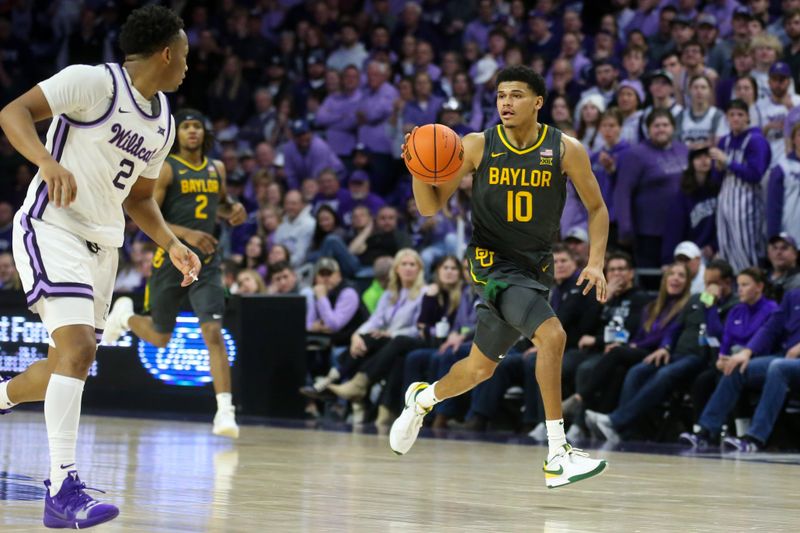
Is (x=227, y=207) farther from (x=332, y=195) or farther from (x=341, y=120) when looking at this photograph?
(x=341, y=120)

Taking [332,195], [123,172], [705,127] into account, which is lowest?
[123,172]

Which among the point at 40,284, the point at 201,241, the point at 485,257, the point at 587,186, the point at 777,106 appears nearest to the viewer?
the point at 40,284

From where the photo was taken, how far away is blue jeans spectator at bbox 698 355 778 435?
33.8ft

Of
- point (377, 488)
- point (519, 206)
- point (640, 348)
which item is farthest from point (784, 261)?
point (377, 488)

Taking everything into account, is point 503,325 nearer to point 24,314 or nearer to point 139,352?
point 139,352

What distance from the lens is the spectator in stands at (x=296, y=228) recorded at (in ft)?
49.4

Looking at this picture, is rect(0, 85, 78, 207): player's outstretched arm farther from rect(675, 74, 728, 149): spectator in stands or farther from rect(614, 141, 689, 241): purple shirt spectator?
rect(675, 74, 728, 149): spectator in stands

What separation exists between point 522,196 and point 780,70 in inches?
213

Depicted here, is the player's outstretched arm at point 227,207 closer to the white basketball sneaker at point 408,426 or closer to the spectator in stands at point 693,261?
the white basketball sneaker at point 408,426

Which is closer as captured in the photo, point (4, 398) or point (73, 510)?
point (73, 510)

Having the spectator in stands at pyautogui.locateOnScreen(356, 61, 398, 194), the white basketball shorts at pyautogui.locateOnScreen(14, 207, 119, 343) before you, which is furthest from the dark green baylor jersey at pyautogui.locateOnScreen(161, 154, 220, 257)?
the spectator in stands at pyautogui.locateOnScreen(356, 61, 398, 194)

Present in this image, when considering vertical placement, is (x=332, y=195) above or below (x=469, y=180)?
below

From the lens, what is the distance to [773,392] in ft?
32.7

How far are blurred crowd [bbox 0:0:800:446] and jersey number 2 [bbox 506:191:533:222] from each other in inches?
143
